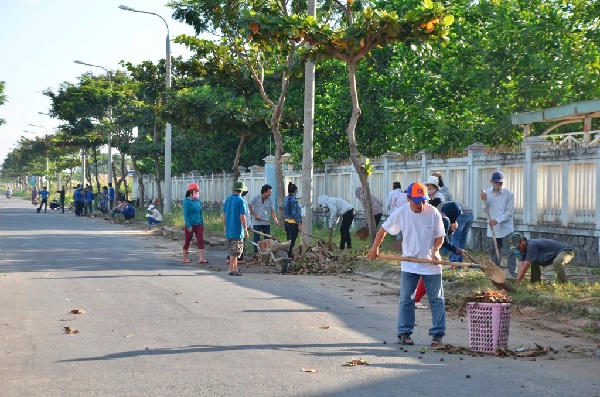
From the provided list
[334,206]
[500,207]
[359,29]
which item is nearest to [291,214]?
[334,206]

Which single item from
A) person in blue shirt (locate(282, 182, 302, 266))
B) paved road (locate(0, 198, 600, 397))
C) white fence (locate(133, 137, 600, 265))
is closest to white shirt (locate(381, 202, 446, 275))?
paved road (locate(0, 198, 600, 397))

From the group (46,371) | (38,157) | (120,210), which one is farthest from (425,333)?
(38,157)

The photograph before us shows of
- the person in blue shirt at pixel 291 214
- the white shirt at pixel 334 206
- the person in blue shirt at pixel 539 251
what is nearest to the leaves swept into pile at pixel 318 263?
the person in blue shirt at pixel 291 214

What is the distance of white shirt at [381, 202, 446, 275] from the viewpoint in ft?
34.1

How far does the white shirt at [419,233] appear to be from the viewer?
10383mm

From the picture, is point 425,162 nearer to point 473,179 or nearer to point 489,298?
point 473,179

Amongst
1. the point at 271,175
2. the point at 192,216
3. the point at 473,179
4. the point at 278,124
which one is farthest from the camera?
the point at 271,175

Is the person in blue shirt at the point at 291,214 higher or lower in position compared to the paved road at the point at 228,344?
higher

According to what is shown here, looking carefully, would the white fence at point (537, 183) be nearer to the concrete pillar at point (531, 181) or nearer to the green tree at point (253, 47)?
the concrete pillar at point (531, 181)

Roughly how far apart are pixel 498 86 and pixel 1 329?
21.9 meters

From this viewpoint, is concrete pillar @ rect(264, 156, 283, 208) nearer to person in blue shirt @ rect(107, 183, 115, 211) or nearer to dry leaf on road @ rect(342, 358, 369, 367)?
person in blue shirt @ rect(107, 183, 115, 211)

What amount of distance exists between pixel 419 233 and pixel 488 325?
1.32 metres

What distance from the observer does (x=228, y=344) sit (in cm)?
990

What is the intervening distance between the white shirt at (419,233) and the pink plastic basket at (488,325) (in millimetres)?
854
